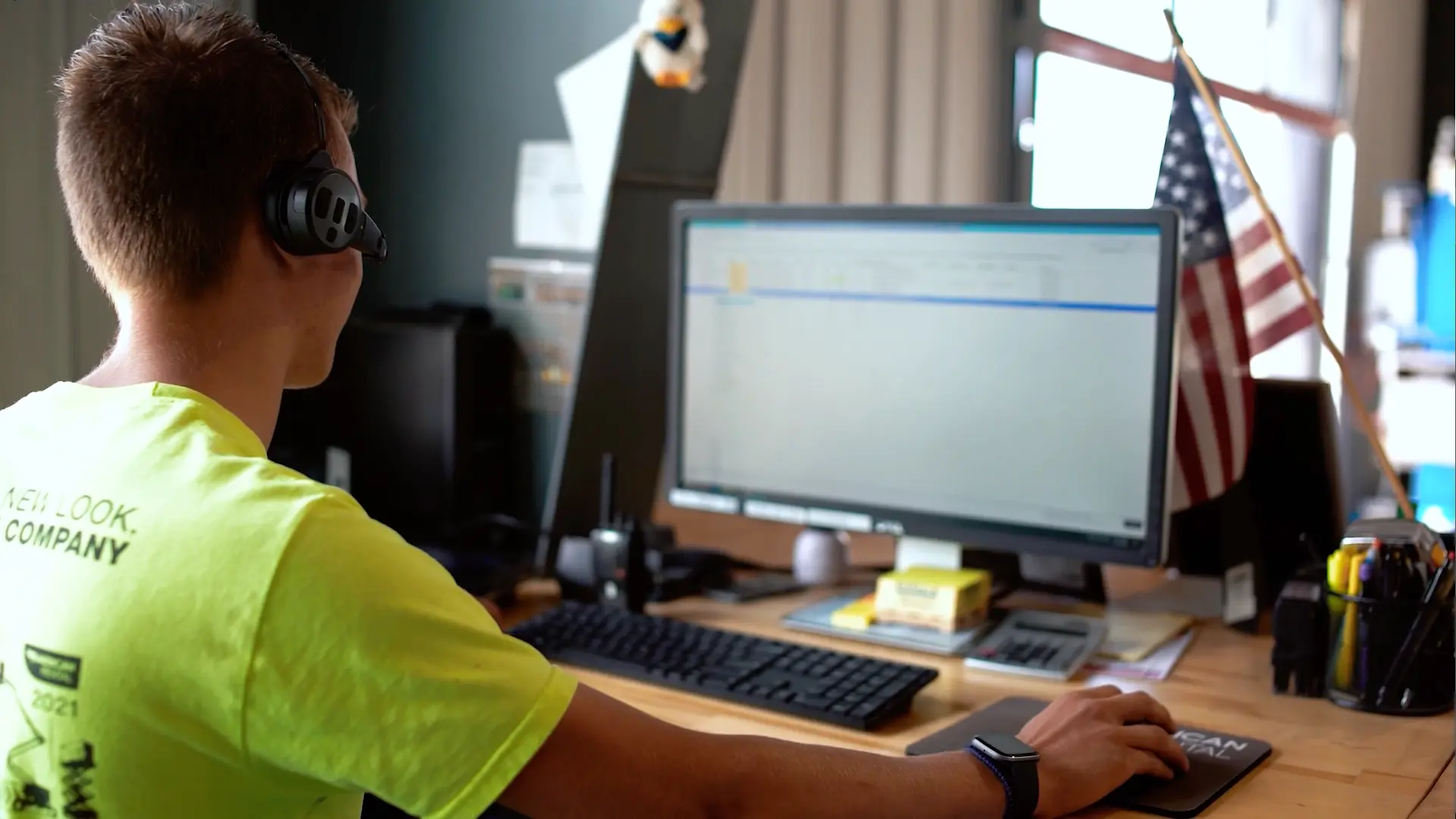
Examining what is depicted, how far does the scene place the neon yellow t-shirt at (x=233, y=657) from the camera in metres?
0.78

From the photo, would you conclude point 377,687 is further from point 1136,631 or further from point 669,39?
point 669,39

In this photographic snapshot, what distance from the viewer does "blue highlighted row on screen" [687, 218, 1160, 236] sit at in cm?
149

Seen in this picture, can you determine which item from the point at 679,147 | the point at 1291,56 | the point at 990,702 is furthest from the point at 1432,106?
the point at 990,702

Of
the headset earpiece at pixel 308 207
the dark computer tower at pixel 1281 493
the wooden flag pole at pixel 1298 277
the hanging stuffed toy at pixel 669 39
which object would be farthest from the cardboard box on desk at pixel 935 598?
the headset earpiece at pixel 308 207

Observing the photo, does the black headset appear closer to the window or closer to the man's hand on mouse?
the man's hand on mouse

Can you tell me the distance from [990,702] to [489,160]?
3.63ft

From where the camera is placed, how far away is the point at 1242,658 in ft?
5.06

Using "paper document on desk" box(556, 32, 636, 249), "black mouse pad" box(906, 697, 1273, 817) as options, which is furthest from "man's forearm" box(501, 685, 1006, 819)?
"paper document on desk" box(556, 32, 636, 249)

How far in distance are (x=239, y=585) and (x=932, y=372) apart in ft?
3.20

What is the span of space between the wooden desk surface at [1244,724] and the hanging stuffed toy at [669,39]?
29.6 inches

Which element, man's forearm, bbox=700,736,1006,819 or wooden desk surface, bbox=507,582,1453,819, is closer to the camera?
man's forearm, bbox=700,736,1006,819

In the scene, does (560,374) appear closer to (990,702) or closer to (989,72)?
(990,702)

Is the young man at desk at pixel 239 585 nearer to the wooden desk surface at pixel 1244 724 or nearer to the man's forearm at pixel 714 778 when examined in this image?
the man's forearm at pixel 714 778

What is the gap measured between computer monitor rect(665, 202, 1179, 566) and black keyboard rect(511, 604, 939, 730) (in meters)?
0.25
